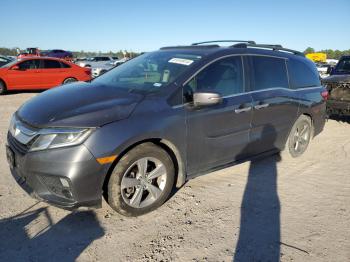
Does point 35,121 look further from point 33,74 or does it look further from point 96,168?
point 33,74

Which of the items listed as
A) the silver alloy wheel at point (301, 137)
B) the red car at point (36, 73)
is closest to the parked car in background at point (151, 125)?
the silver alloy wheel at point (301, 137)

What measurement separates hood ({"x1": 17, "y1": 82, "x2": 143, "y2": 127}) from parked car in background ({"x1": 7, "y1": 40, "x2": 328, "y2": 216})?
0.03 feet

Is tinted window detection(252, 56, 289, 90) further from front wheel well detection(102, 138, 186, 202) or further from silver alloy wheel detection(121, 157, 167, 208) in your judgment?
silver alloy wheel detection(121, 157, 167, 208)

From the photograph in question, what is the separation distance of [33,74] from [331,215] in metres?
12.0

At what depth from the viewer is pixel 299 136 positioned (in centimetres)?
554

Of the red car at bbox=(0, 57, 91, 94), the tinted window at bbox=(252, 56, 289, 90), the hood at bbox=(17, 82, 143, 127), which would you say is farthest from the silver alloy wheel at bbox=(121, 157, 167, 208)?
the red car at bbox=(0, 57, 91, 94)

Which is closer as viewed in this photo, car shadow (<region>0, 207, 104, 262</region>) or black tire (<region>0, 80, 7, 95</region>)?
car shadow (<region>0, 207, 104, 262</region>)

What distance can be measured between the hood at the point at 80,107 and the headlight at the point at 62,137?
0.06 metres

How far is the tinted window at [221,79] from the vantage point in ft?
12.4

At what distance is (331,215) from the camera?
371 centimetres

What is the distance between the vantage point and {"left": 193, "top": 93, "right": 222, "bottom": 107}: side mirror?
139 inches

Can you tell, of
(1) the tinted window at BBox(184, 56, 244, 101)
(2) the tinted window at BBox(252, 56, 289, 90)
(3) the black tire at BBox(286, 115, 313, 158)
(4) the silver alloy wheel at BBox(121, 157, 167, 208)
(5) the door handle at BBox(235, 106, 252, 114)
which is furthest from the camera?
(3) the black tire at BBox(286, 115, 313, 158)

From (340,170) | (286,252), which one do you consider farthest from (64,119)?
(340,170)

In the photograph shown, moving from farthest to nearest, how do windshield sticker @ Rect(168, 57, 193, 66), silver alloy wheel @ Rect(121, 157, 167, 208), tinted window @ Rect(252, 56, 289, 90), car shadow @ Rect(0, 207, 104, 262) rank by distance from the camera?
tinted window @ Rect(252, 56, 289, 90) → windshield sticker @ Rect(168, 57, 193, 66) → silver alloy wheel @ Rect(121, 157, 167, 208) → car shadow @ Rect(0, 207, 104, 262)
